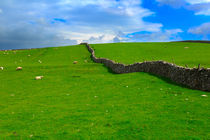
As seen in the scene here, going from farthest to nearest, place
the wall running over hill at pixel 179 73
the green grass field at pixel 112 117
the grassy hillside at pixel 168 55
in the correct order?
the grassy hillside at pixel 168 55 → the wall running over hill at pixel 179 73 → the green grass field at pixel 112 117

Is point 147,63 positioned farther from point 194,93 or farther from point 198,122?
point 198,122

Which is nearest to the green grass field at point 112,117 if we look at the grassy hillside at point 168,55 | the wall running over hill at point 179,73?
the wall running over hill at point 179,73

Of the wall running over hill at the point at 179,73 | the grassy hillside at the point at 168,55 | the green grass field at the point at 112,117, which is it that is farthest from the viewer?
the grassy hillside at the point at 168,55

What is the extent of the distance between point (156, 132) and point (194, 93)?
25.1 feet

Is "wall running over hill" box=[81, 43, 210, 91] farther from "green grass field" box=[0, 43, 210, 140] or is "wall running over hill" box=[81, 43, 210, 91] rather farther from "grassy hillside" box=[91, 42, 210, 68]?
"grassy hillside" box=[91, 42, 210, 68]

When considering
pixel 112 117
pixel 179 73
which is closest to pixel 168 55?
pixel 179 73

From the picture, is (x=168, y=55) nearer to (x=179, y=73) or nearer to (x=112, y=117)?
(x=179, y=73)

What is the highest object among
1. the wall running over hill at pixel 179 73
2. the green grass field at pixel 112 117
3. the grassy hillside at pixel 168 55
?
the grassy hillside at pixel 168 55

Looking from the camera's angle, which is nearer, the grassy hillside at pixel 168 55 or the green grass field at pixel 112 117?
the green grass field at pixel 112 117

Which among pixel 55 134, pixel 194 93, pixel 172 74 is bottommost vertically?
pixel 55 134

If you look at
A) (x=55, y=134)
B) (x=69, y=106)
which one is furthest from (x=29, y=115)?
(x=55, y=134)

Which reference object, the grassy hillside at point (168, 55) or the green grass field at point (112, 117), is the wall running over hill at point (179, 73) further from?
the grassy hillside at point (168, 55)

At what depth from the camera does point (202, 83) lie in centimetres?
1507

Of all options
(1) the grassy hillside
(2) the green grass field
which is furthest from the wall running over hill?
(1) the grassy hillside
